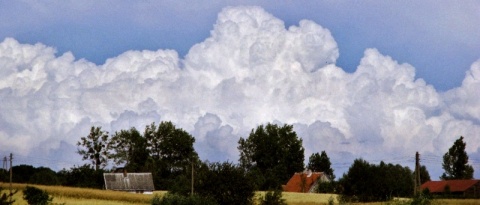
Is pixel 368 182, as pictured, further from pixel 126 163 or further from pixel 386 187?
pixel 126 163

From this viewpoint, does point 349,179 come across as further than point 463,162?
No

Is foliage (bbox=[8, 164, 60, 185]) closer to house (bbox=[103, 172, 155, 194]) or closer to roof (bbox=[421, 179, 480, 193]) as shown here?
house (bbox=[103, 172, 155, 194])

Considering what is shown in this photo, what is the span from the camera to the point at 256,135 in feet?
444

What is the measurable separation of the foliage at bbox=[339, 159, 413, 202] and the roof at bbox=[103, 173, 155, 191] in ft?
104

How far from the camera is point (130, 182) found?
98.8m

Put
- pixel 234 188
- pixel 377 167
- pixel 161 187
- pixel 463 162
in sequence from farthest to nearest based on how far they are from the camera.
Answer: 1. pixel 463 162
2. pixel 161 187
3. pixel 377 167
4. pixel 234 188

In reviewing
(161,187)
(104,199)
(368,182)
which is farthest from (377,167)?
(161,187)

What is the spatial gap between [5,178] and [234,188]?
6149cm

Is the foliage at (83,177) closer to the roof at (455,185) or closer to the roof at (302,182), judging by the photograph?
the roof at (302,182)

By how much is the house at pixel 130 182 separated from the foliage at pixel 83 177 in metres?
A: 6.98

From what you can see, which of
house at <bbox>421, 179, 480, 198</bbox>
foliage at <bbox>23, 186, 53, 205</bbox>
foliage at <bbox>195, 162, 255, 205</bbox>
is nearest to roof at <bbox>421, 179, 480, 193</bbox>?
house at <bbox>421, 179, 480, 198</bbox>

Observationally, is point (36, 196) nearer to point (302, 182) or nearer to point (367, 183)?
point (367, 183)

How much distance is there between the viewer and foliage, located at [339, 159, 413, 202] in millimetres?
77125

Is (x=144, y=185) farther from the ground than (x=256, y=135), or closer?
closer
